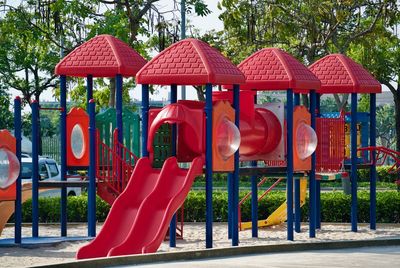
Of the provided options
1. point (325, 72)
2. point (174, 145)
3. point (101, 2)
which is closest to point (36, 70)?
point (101, 2)

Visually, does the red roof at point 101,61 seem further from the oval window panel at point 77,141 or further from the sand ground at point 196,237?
the sand ground at point 196,237

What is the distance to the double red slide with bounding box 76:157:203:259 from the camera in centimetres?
1788

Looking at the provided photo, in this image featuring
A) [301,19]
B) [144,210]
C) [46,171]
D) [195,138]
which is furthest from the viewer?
[46,171]

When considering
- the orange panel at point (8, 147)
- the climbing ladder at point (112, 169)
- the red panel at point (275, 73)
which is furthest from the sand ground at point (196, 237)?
the red panel at point (275, 73)

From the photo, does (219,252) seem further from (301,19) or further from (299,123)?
(301,19)

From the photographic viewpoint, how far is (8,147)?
20156 millimetres

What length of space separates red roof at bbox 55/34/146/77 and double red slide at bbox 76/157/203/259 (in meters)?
2.95

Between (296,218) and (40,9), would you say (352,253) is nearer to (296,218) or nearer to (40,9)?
(296,218)

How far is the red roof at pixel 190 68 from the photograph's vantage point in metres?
18.9

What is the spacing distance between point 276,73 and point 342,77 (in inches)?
123

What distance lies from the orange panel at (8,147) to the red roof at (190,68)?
8.29ft

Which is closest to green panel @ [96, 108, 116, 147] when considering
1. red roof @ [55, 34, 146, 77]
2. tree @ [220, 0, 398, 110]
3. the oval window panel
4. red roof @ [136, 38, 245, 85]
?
the oval window panel

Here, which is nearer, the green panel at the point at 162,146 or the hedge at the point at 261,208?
the green panel at the point at 162,146

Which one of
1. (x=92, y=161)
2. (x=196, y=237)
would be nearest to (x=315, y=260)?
(x=92, y=161)
